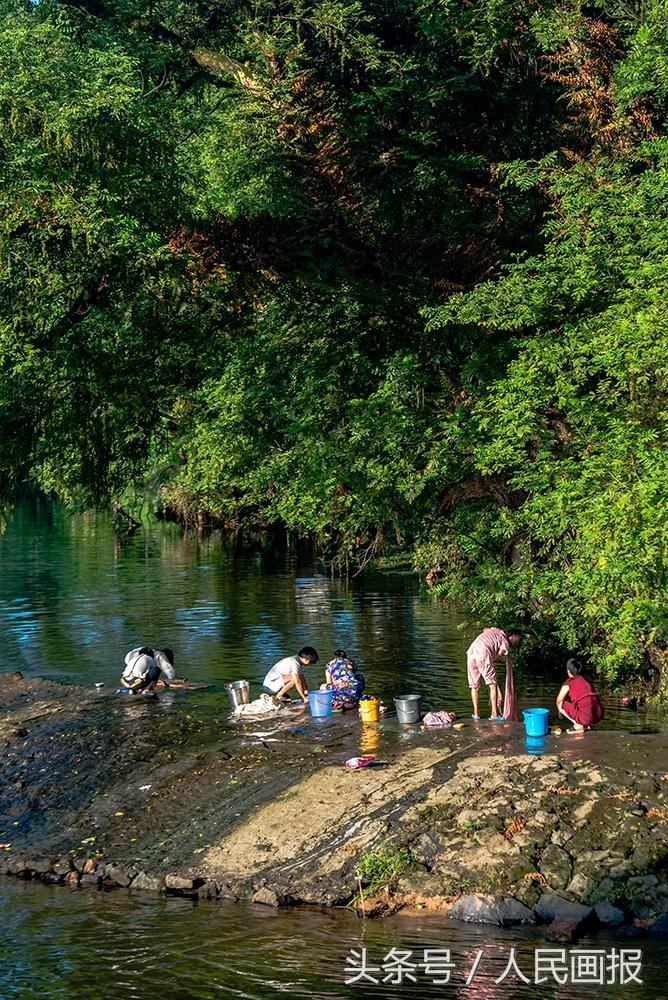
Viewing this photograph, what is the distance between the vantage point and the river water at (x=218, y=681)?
12469mm

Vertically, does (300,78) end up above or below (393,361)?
above

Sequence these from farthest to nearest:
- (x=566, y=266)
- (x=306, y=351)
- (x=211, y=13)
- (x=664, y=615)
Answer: (x=211, y=13) → (x=306, y=351) → (x=566, y=266) → (x=664, y=615)

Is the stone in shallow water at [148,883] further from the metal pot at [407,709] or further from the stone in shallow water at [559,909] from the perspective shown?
the metal pot at [407,709]

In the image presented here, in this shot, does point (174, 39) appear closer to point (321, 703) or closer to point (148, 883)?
point (321, 703)

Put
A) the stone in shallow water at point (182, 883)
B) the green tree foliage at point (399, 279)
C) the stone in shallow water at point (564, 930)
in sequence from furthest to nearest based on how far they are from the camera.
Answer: the green tree foliage at point (399, 279)
the stone in shallow water at point (182, 883)
the stone in shallow water at point (564, 930)

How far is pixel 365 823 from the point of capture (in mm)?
15578

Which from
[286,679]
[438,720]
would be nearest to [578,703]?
[438,720]

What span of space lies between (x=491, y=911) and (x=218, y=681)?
13.0 meters

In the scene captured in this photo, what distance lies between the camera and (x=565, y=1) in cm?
2498

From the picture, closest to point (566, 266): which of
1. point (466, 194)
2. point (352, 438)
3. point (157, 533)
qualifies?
point (466, 194)

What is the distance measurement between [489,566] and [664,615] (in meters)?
6.56

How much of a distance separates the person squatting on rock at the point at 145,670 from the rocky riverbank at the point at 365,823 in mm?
3452

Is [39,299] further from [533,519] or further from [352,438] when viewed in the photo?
[533,519]

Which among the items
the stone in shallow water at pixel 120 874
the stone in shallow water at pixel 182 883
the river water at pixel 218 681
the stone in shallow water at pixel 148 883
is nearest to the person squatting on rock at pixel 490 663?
the river water at pixel 218 681
